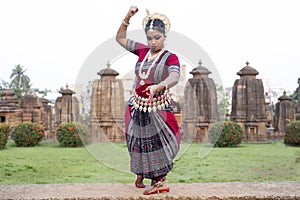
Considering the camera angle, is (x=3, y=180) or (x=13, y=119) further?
(x=13, y=119)

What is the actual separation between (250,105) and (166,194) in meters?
14.1

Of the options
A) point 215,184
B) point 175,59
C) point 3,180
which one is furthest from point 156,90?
point 3,180

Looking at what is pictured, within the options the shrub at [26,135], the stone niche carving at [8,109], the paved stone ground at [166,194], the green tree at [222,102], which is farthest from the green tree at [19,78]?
the paved stone ground at [166,194]

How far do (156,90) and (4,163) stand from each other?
759 cm

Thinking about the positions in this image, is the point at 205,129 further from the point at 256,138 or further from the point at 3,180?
the point at 3,180

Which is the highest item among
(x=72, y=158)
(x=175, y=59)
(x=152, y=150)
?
(x=175, y=59)

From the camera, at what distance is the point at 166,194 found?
3.86m

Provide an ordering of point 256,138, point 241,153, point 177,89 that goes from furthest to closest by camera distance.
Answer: point 256,138 → point 241,153 → point 177,89

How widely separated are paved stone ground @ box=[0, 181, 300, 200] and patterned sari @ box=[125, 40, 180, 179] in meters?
0.30

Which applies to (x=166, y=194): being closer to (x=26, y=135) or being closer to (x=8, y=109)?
(x=26, y=135)

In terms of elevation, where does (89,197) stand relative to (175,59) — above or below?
below

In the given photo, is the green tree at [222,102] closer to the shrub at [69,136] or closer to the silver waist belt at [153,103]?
the silver waist belt at [153,103]

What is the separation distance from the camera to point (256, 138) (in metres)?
17.0

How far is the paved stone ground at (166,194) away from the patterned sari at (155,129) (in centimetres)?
30
